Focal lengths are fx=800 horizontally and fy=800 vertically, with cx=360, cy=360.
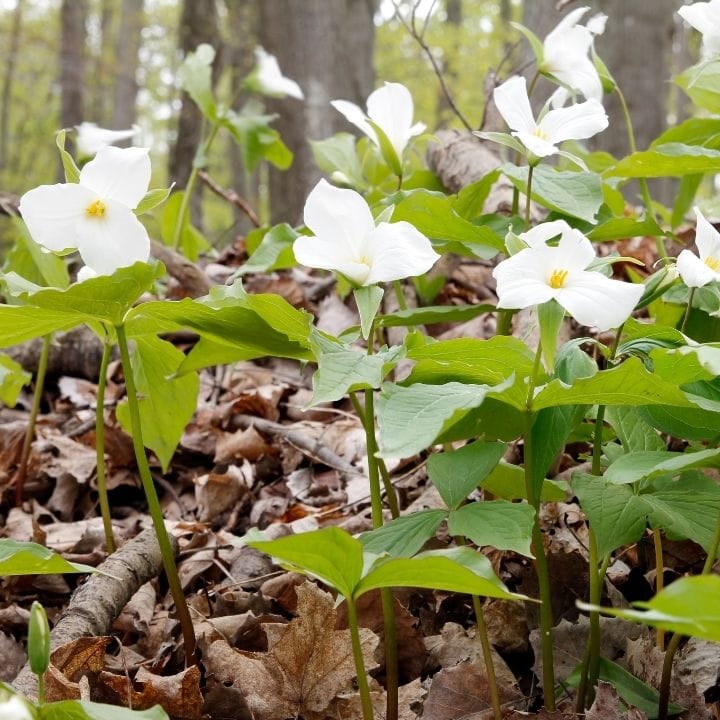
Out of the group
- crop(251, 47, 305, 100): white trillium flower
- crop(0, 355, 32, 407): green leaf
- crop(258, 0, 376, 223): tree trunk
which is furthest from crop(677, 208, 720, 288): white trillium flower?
crop(258, 0, 376, 223): tree trunk

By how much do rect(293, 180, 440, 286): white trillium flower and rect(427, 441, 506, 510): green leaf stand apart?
0.81 ft

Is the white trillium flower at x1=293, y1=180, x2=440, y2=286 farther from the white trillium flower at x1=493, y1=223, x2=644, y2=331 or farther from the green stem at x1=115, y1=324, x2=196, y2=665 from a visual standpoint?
the green stem at x1=115, y1=324, x2=196, y2=665

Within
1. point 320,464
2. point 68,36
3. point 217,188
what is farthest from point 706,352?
point 68,36

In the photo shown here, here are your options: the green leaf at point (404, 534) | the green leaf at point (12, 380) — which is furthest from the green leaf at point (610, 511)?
the green leaf at point (12, 380)

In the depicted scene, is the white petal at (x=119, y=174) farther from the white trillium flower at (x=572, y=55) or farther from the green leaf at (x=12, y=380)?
the white trillium flower at (x=572, y=55)

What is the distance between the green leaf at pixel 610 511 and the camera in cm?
100

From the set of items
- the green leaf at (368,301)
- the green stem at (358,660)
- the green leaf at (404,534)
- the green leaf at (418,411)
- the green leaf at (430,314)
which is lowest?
the green stem at (358,660)

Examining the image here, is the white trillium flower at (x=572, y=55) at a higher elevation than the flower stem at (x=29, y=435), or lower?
higher

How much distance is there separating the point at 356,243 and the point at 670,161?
2.16 feet

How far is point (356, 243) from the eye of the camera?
109 centimetres

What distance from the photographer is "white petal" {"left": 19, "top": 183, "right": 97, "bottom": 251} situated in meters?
1.07

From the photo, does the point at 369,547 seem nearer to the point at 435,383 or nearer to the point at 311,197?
the point at 435,383

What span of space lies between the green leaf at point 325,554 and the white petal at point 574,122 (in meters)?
0.71

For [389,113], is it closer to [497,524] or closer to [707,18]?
[707,18]
